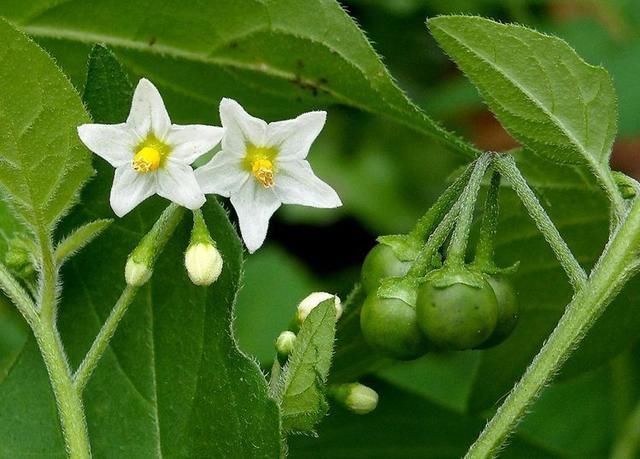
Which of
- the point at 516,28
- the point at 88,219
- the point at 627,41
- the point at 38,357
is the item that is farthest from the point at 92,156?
the point at 627,41

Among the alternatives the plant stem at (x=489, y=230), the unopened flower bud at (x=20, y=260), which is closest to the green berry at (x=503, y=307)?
the plant stem at (x=489, y=230)

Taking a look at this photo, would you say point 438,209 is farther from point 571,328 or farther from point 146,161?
point 146,161

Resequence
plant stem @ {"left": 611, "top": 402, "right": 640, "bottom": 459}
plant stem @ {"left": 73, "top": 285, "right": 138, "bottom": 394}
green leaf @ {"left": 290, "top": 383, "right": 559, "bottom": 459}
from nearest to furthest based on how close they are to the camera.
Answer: plant stem @ {"left": 73, "top": 285, "right": 138, "bottom": 394} → green leaf @ {"left": 290, "top": 383, "right": 559, "bottom": 459} → plant stem @ {"left": 611, "top": 402, "right": 640, "bottom": 459}

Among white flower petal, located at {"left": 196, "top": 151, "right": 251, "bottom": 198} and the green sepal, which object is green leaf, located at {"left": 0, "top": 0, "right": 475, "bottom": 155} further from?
white flower petal, located at {"left": 196, "top": 151, "right": 251, "bottom": 198}

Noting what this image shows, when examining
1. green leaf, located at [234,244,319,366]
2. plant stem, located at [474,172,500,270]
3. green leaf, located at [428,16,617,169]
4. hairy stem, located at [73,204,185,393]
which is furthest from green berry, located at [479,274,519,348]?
green leaf, located at [234,244,319,366]

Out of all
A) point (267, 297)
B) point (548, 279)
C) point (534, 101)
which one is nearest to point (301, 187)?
point (534, 101)

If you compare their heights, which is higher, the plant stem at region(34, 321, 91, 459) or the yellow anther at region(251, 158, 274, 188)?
the yellow anther at region(251, 158, 274, 188)

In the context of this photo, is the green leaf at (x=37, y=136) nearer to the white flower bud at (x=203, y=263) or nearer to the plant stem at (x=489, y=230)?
the white flower bud at (x=203, y=263)
